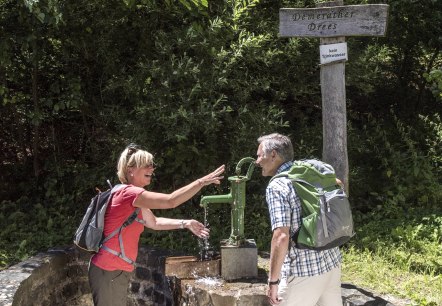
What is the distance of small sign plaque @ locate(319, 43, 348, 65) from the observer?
4570 millimetres

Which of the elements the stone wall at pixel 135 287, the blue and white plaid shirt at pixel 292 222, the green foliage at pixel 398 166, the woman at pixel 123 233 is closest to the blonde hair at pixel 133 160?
the woman at pixel 123 233

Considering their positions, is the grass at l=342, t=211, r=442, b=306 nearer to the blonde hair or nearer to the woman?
the woman

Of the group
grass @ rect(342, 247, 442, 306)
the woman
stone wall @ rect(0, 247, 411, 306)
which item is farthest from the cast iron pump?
grass @ rect(342, 247, 442, 306)

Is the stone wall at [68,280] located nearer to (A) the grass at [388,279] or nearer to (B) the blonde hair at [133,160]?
(B) the blonde hair at [133,160]

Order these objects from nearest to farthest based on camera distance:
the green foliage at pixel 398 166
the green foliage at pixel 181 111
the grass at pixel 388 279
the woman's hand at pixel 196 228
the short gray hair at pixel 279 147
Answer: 1. the short gray hair at pixel 279 147
2. the woman's hand at pixel 196 228
3. the grass at pixel 388 279
4. the green foliage at pixel 181 111
5. the green foliage at pixel 398 166

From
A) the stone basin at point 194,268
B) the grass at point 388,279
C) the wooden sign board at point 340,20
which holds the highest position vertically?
the wooden sign board at point 340,20

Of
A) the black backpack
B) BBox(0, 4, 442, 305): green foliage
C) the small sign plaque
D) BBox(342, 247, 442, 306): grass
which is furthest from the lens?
BBox(0, 4, 442, 305): green foliage

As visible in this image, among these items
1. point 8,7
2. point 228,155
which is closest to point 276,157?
point 228,155

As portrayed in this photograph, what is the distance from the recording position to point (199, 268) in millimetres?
4484

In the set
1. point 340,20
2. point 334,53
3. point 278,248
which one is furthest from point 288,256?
point 340,20

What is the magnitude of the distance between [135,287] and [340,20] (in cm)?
297

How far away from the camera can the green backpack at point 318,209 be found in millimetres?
2975

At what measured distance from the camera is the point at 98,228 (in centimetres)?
340

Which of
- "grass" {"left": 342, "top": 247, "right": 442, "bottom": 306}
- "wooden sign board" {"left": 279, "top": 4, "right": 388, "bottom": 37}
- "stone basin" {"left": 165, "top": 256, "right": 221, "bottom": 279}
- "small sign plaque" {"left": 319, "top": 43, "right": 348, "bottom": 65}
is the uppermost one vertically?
"wooden sign board" {"left": 279, "top": 4, "right": 388, "bottom": 37}
